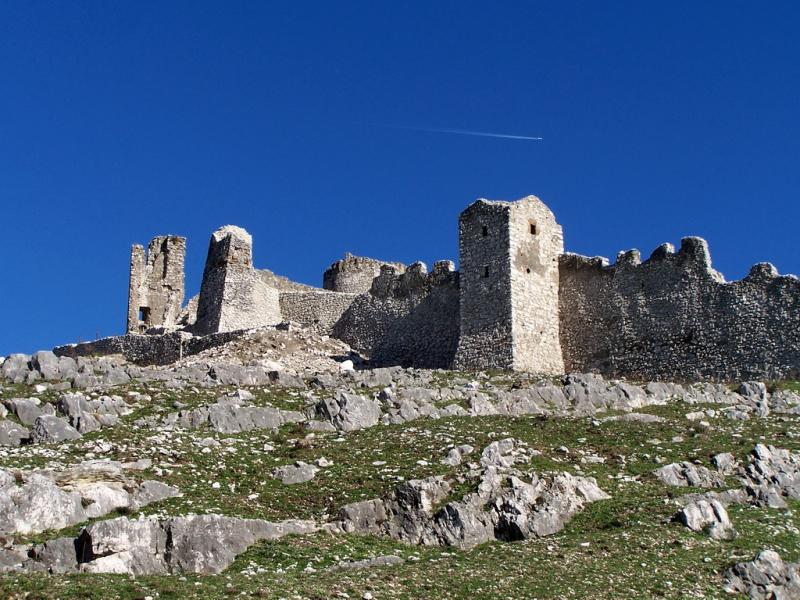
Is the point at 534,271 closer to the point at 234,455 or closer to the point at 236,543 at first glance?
the point at 234,455

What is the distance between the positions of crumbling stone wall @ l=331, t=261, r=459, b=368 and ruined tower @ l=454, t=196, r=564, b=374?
6.43 feet

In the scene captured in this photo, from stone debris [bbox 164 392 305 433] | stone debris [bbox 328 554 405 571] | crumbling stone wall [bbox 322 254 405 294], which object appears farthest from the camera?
crumbling stone wall [bbox 322 254 405 294]

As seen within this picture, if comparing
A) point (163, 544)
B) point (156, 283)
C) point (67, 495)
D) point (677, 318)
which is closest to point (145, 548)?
point (163, 544)

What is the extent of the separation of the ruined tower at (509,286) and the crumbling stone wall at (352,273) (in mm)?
22234

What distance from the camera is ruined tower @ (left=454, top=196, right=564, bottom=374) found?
40.8 meters

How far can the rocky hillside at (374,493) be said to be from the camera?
16.0 meters

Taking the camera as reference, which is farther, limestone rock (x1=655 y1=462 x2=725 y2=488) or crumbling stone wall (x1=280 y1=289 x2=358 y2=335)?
crumbling stone wall (x1=280 y1=289 x2=358 y2=335)

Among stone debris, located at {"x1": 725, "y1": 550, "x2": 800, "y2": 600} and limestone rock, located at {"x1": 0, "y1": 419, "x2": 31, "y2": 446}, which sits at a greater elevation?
limestone rock, located at {"x1": 0, "y1": 419, "x2": 31, "y2": 446}

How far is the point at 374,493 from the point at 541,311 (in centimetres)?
2338

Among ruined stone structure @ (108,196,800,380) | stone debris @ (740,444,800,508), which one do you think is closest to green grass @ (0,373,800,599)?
stone debris @ (740,444,800,508)

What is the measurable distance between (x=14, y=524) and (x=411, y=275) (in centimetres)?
3181

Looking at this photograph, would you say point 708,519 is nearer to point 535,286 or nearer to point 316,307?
point 535,286

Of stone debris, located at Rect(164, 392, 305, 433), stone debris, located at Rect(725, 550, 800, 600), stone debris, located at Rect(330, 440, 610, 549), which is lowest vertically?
stone debris, located at Rect(725, 550, 800, 600)

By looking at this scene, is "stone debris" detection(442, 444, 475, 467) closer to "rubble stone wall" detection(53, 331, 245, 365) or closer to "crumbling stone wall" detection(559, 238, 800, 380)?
"crumbling stone wall" detection(559, 238, 800, 380)
